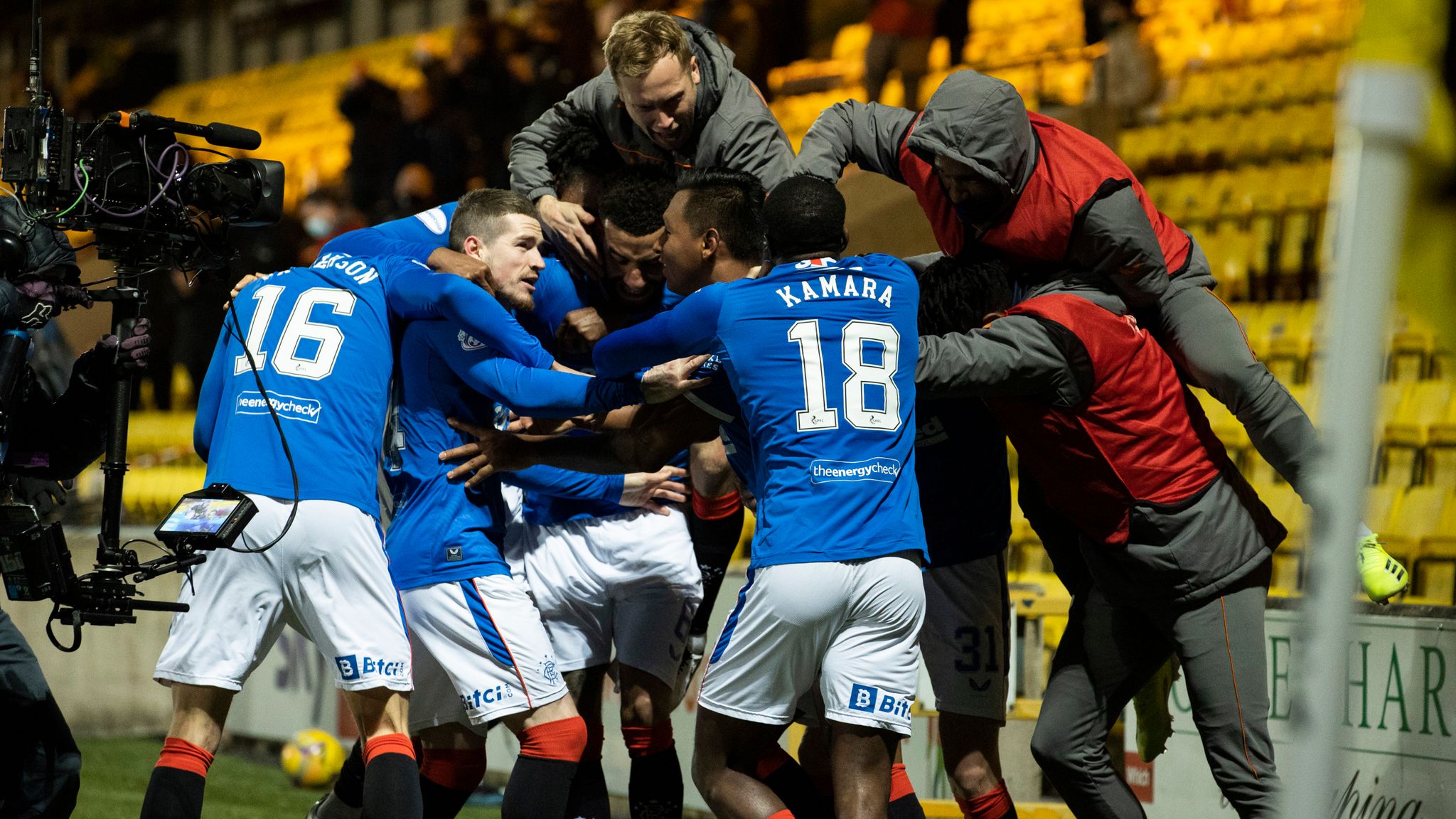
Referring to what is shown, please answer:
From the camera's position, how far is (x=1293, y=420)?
11.6 ft

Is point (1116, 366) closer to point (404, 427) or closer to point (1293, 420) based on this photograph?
point (1293, 420)

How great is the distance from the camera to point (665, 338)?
359 cm

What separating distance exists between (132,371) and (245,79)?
17984 mm

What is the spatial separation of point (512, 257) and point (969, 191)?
4.53 ft

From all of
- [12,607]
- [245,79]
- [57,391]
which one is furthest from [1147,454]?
[245,79]

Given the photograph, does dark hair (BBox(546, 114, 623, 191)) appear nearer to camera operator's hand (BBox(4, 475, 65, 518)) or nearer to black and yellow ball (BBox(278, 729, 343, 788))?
camera operator's hand (BBox(4, 475, 65, 518))

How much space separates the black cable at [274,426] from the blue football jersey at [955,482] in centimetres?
168

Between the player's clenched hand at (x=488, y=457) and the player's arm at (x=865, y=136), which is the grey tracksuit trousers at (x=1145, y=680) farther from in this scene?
the player's clenched hand at (x=488, y=457)

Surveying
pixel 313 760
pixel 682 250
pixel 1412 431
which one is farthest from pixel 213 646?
pixel 1412 431

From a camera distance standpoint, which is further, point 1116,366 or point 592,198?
point 592,198

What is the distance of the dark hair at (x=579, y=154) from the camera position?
15.1 ft

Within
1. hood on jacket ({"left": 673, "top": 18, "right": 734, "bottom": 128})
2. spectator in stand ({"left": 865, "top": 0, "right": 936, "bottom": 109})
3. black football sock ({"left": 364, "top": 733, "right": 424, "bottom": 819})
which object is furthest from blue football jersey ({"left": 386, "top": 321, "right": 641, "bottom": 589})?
spectator in stand ({"left": 865, "top": 0, "right": 936, "bottom": 109})

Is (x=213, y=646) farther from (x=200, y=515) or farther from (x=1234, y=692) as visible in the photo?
(x=1234, y=692)

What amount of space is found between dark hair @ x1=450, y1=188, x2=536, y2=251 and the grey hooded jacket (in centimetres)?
28
